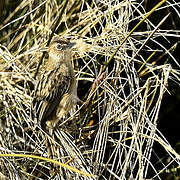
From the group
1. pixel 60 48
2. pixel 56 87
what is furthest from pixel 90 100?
pixel 60 48

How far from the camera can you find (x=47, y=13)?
10.7ft

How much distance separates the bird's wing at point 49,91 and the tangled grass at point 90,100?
3.1 inches

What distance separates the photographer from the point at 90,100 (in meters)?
2.87

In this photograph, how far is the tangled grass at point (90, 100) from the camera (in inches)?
98.0

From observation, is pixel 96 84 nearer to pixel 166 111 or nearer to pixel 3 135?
pixel 3 135

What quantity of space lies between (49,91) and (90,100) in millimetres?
365

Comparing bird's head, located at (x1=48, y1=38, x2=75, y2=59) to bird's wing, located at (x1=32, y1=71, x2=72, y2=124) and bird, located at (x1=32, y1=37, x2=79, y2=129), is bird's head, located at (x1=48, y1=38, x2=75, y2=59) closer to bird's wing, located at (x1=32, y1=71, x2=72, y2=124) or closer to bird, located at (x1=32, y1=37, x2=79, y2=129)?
bird, located at (x1=32, y1=37, x2=79, y2=129)

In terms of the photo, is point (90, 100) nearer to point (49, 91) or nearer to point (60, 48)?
point (49, 91)

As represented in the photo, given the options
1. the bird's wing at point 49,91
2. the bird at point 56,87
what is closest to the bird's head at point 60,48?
the bird at point 56,87

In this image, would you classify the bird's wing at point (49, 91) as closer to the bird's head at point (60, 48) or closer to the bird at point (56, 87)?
the bird at point (56, 87)

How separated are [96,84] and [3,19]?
1.27 m

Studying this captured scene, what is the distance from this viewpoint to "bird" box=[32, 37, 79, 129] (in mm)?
2920

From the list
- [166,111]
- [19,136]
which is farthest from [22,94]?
[166,111]

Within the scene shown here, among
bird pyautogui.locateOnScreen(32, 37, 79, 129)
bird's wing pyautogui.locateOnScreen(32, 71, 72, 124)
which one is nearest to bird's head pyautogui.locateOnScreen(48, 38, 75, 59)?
bird pyautogui.locateOnScreen(32, 37, 79, 129)
